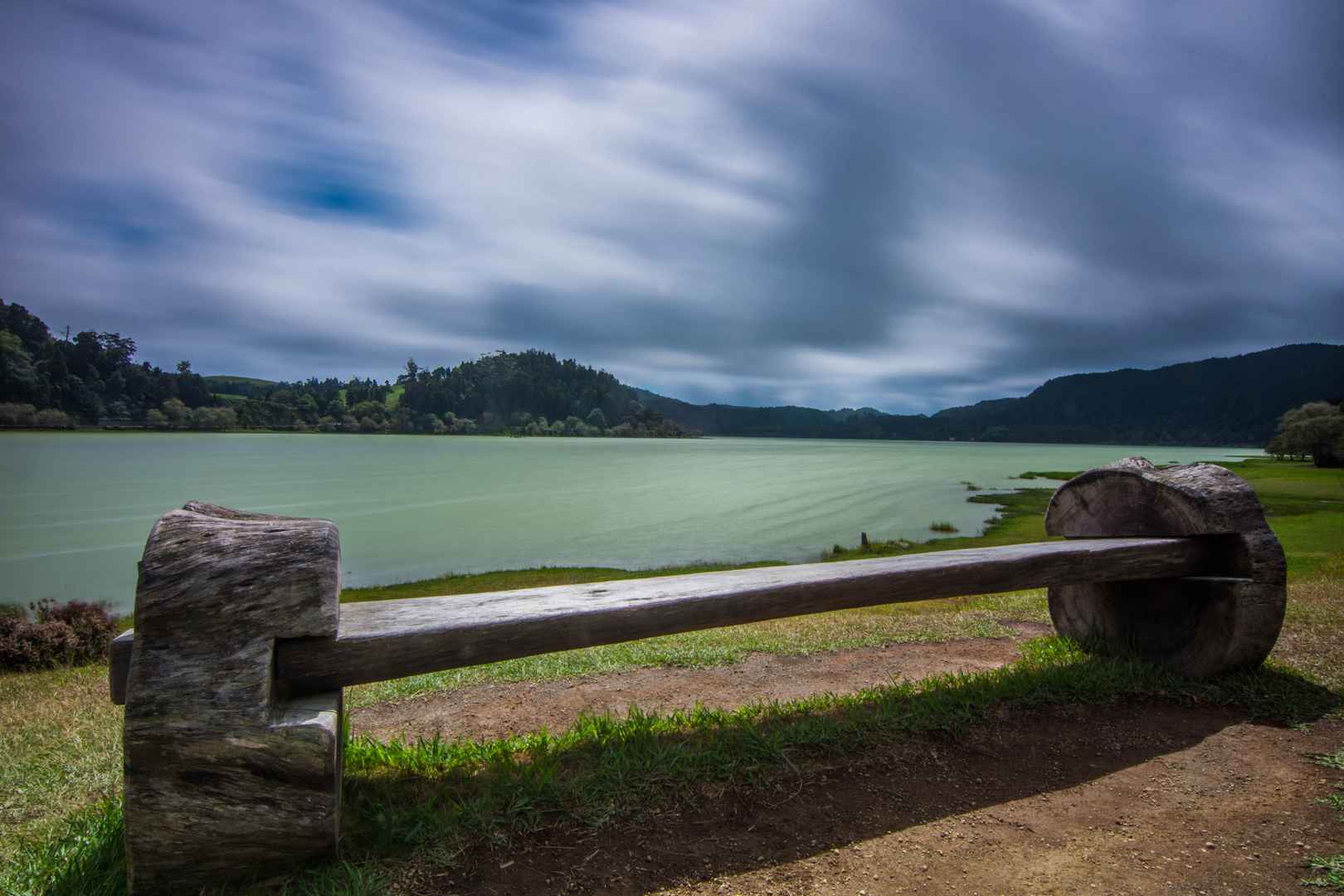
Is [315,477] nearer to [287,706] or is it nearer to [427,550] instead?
[427,550]

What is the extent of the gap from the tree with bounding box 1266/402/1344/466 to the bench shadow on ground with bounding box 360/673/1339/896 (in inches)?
2151

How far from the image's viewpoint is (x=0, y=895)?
2107 millimetres

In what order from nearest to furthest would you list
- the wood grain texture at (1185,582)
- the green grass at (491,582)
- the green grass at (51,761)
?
the green grass at (51,761), the wood grain texture at (1185,582), the green grass at (491,582)

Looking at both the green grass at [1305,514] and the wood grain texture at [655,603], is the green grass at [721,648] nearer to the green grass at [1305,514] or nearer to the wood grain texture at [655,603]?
the wood grain texture at [655,603]

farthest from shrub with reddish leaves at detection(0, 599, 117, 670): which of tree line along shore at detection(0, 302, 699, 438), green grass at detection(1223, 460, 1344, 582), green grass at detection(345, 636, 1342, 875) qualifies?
tree line along shore at detection(0, 302, 699, 438)

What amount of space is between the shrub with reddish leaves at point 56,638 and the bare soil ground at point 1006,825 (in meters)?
10.5

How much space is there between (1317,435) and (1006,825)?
2475 inches

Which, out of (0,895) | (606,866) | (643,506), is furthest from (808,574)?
(643,506)

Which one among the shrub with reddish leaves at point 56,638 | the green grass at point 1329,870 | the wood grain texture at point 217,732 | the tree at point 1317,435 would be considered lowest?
the shrub with reddish leaves at point 56,638

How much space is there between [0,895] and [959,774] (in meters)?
3.83

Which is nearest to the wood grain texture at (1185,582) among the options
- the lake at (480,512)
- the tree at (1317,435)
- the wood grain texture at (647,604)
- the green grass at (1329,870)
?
the wood grain texture at (647,604)

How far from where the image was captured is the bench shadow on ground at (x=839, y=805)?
7.55 feet

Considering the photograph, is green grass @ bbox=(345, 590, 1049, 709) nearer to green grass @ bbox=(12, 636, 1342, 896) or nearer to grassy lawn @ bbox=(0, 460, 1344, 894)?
grassy lawn @ bbox=(0, 460, 1344, 894)

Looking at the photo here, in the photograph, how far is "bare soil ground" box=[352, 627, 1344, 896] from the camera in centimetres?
226
